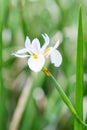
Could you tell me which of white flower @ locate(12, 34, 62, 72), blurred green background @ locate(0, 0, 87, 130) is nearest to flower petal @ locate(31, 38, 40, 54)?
white flower @ locate(12, 34, 62, 72)

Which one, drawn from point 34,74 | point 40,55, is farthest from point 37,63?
point 34,74

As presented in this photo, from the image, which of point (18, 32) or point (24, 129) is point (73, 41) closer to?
point (18, 32)

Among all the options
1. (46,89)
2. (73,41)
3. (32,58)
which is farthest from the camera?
(73,41)

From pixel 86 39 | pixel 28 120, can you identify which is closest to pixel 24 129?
pixel 28 120

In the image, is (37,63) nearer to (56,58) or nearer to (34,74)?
(56,58)

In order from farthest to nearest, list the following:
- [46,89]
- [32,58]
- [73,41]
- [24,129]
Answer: [73,41] → [46,89] → [24,129] → [32,58]

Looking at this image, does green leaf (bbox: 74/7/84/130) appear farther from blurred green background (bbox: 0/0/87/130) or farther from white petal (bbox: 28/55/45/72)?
blurred green background (bbox: 0/0/87/130)

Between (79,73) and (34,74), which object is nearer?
(79,73)

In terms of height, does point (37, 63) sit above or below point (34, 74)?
above

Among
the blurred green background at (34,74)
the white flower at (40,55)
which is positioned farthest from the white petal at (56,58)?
the blurred green background at (34,74)
